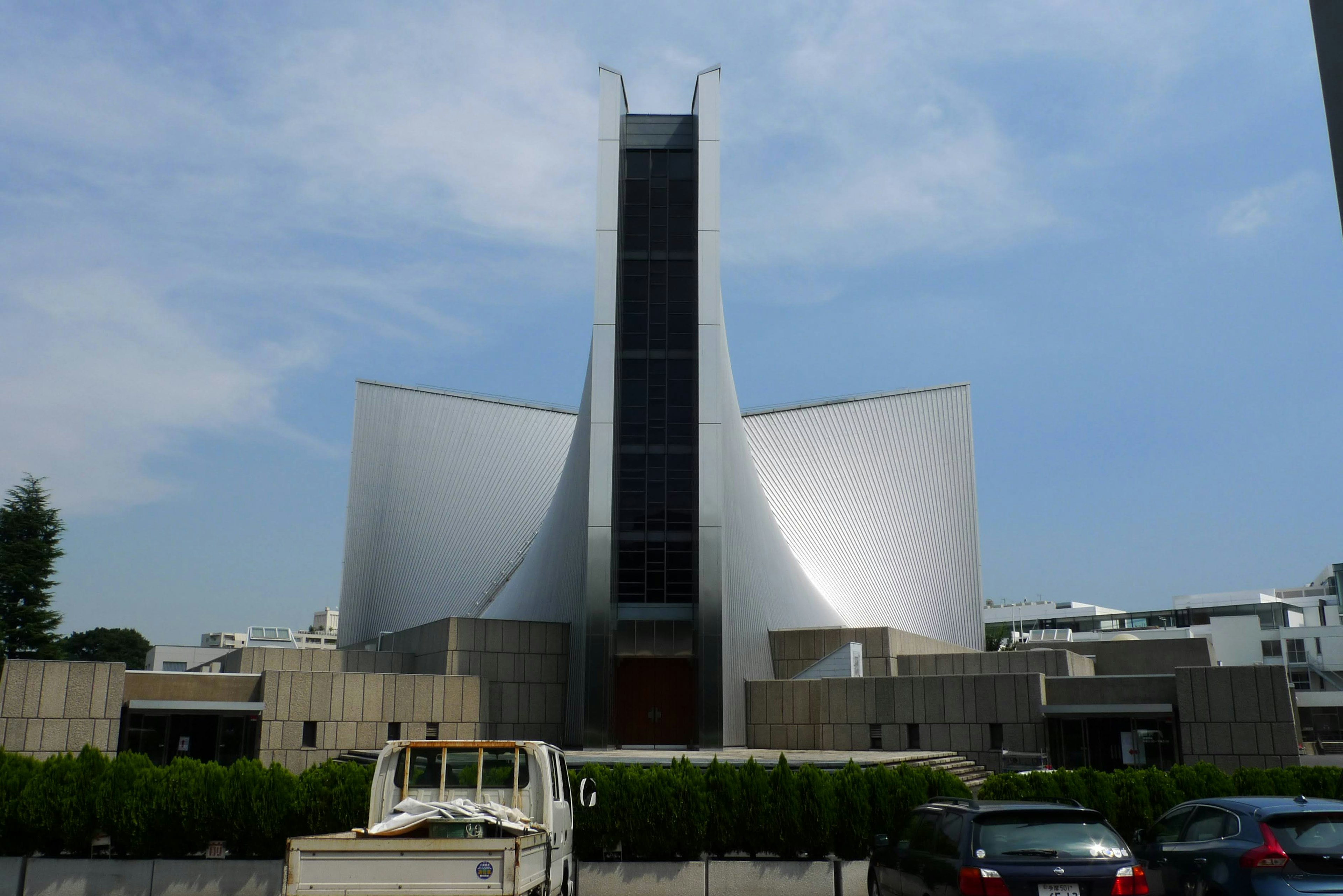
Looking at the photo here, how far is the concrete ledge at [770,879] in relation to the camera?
12.0 meters

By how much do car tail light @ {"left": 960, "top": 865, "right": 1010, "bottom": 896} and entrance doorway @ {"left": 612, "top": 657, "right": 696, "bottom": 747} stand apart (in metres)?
19.1

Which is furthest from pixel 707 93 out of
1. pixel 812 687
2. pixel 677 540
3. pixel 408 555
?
pixel 408 555

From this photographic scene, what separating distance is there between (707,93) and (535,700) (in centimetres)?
1588

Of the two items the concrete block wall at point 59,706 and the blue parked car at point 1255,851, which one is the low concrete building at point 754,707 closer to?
the concrete block wall at point 59,706

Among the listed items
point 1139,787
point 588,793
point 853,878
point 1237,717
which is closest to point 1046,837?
point 588,793

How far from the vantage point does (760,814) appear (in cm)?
1265

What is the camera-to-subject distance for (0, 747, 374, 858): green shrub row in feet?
40.5

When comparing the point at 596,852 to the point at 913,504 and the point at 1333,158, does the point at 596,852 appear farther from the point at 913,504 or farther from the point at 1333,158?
the point at 913,504

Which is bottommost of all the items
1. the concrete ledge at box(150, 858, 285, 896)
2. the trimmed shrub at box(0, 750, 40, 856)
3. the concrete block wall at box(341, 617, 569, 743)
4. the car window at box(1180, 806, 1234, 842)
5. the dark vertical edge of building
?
the concrete ledge at box(150, 858, 285, 896)

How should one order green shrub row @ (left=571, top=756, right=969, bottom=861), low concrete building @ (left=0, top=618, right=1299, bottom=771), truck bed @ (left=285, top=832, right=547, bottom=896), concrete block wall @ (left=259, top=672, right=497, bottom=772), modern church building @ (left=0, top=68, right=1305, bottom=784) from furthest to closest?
concrete block wall @ (left=259, top=672, right=497, bottom=772) < modern church building @ (left=0, top=68, right=1305, bottom=784) < low concrete building @ (left=0, top=618, right=1299, bottom=771) < green shrub row @ (left=571, top=756, right=969, bottom=861) < truck bed @ (left=285, top=832, right=547, bottom=896)

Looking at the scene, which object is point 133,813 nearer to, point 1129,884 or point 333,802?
point 333,802

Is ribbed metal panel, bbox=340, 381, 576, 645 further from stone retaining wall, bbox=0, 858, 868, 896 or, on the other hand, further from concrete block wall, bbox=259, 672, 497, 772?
stone retaining wall, bbox=0, 858, 868, 896

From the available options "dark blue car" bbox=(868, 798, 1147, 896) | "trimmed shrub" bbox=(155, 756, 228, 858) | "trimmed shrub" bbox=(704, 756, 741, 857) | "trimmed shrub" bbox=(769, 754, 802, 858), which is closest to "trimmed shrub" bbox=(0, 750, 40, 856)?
"trimmed shrub" bbox=(155, 756, 228, 858)

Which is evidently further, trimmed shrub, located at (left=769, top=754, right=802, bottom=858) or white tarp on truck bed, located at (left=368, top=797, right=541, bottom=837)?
trimmed shrub, located at (left=769, top=754, right=802, bottom=858)
